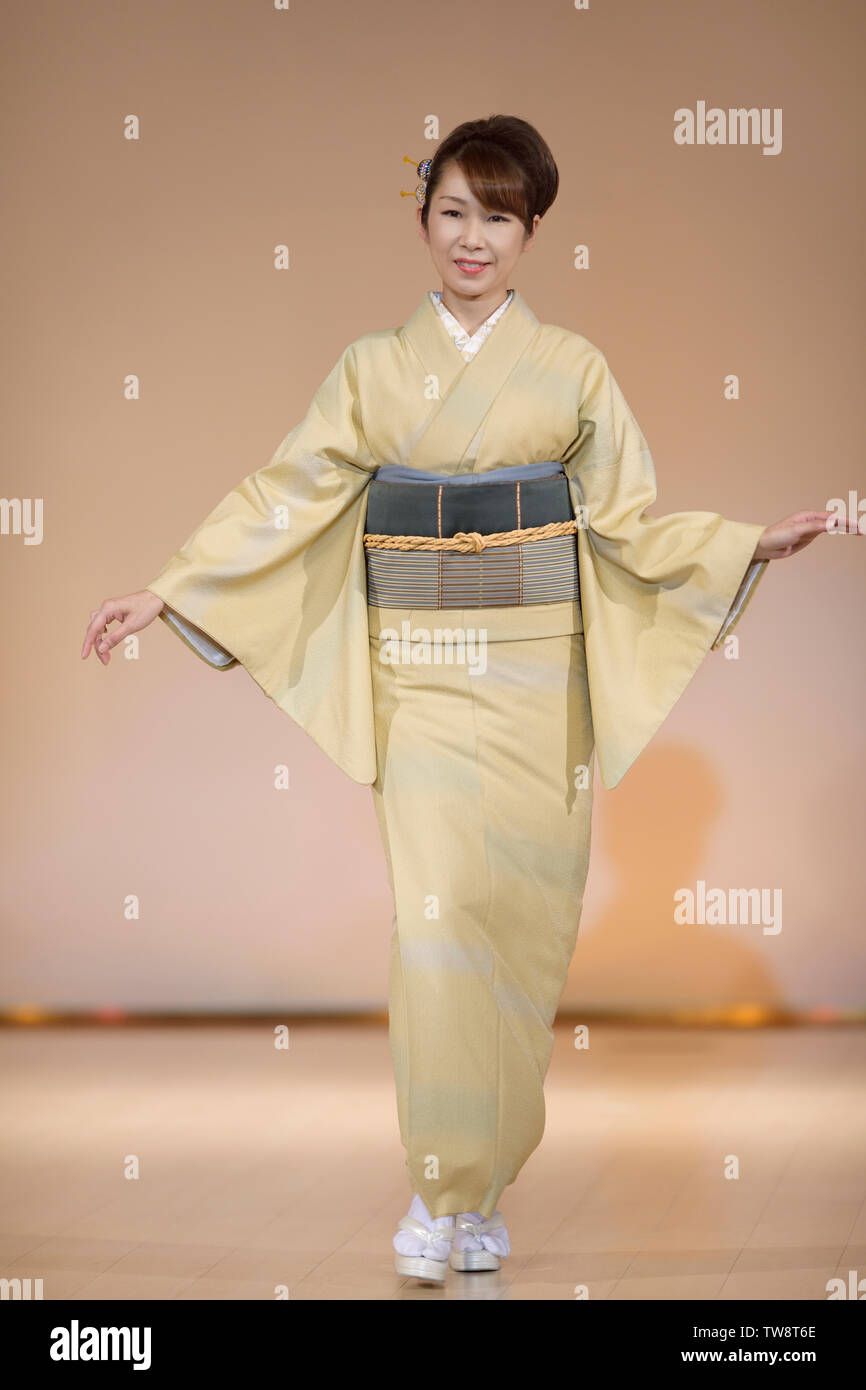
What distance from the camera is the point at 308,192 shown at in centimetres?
508

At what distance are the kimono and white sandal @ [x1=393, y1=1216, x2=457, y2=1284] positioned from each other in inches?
2.1

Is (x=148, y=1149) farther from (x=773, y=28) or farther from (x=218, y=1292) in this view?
(x=773, y=28)

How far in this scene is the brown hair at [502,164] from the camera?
315cm

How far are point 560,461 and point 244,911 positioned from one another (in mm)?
2405

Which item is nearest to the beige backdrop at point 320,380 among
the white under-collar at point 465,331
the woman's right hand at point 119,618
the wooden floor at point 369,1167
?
the wooden floor at point 369,1167

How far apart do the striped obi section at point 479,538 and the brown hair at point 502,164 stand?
0.45m

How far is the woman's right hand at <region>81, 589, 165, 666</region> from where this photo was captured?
122 inches

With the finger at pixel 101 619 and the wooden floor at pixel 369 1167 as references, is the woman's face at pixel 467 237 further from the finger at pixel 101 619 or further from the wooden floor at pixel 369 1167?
the wooden floor at pixel 369 1167

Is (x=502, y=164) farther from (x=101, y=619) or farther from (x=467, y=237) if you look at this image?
(x=101, y=619)

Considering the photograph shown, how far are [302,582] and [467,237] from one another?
669 mm

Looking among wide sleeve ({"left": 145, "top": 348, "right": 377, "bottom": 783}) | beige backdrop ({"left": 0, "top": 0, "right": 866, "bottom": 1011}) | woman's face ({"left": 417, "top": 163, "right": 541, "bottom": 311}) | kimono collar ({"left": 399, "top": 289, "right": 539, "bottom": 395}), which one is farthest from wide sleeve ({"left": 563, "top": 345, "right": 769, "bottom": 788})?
beige backdrop ({"left": 0, "top": 0, "right": 866, "bottom": 1011})

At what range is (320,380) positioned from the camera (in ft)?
16.9

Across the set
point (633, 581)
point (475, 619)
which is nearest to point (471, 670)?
point (475, 619)

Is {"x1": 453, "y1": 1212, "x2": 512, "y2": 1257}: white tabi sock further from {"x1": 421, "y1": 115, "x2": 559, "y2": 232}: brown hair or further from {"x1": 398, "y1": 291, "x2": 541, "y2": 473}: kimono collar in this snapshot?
{"x1": 421, "y1": 115, "x2": 559, "y2": 232}: brown hair
